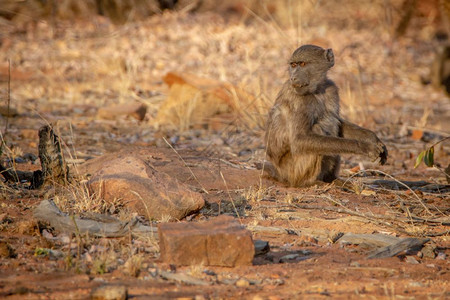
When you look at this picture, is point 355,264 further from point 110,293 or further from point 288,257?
point 110,293

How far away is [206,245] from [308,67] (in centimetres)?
261

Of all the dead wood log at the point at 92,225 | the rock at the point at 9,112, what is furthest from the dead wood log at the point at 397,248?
the rock at the point at 9,112

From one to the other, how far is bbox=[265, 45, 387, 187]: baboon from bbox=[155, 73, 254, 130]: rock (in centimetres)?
282

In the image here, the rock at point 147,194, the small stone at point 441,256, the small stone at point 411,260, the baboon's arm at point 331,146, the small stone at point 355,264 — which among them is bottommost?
the small stone at point 441,256

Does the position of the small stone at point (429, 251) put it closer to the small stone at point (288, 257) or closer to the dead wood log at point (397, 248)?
the dead wood log at point (397, 248)

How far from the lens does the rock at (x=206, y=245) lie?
3395 mm

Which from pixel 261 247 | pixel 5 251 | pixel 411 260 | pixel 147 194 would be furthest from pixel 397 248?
pixel 5 251

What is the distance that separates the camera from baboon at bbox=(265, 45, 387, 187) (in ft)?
17.8

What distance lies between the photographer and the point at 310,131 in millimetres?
5539

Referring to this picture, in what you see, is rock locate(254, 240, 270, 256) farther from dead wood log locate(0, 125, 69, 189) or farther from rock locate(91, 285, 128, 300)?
dead wood log locate(0, 125, 69, 189)

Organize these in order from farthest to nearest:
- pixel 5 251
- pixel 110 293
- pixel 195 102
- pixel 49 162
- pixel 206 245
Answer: pixel 195 102 < pixel 49 162 < pixel 5 251 < pixel 206 245 < pixel 110 293

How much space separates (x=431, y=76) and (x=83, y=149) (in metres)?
8.51

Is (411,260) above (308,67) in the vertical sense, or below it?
below

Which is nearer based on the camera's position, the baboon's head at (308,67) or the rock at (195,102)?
the baboon's head at (308,67)
